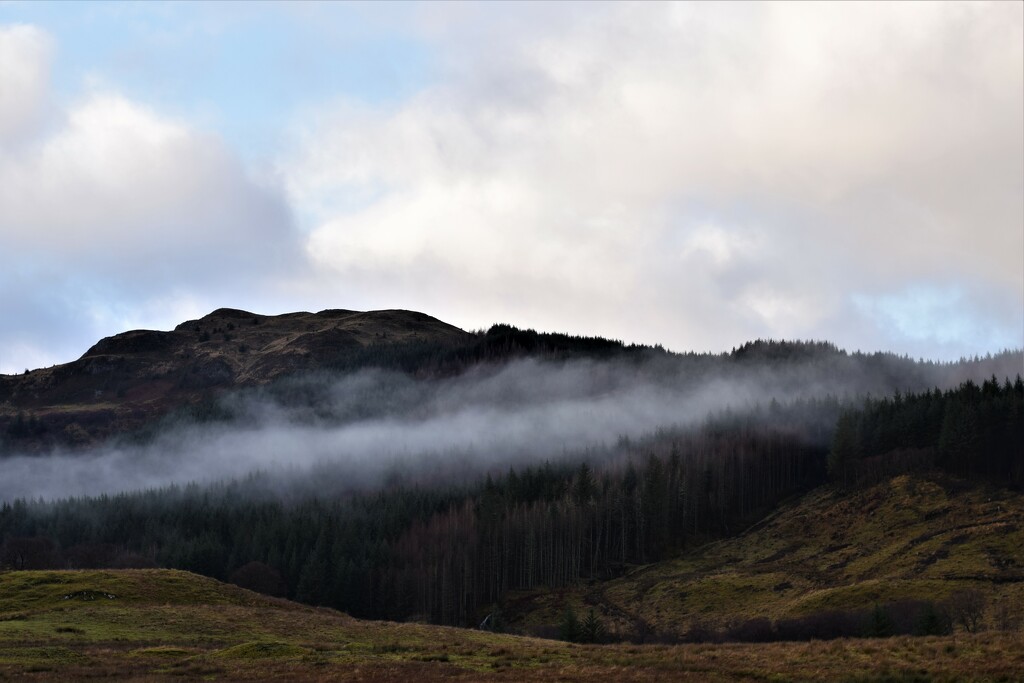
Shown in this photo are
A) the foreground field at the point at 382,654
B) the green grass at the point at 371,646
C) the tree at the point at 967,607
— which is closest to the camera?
the foreground field at the point at 382,654

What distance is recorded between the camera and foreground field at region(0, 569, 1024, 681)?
170 feet

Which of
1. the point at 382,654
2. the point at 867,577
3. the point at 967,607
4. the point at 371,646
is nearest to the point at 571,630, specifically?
the point at 967,607

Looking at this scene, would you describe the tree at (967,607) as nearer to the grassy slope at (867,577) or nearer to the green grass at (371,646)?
the grassy slope at (867,577)

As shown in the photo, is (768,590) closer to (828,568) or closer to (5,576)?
(828,568)

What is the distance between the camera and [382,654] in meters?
65.9

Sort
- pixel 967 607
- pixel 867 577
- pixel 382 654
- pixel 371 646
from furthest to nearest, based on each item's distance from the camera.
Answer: pixel 867 577
pixel 967 607
pixel 371 646
pixel 382 654

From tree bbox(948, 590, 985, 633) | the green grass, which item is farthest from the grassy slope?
tree bbox(948, 590, 985, 633)

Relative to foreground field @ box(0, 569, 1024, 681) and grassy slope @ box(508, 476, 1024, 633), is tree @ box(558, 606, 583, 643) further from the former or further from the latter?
grassy slope @ box(508, 476, 1024, 633)

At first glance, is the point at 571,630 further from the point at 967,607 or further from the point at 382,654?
the point at 382,654

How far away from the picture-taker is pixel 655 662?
58.2 m

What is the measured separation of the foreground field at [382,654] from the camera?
51.8 m

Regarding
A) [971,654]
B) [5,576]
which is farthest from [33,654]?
[5,576]

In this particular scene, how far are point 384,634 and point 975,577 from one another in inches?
4265

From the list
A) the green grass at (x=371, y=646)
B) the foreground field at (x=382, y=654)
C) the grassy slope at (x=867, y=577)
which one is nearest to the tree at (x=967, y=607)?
the grassy slope at (x=867, y=577)
